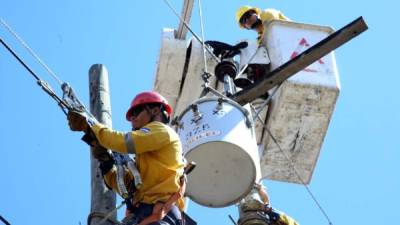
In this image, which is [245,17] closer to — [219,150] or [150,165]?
[219,150]

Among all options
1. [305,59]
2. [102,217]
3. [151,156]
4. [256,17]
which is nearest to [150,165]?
[151,156]

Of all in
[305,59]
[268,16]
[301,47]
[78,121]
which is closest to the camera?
[78,121]

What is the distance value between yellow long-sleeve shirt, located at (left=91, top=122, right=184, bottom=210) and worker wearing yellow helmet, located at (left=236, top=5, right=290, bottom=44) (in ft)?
13.2

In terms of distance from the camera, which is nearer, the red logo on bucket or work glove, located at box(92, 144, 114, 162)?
work glove, located at box(92, 144, 114, 162)

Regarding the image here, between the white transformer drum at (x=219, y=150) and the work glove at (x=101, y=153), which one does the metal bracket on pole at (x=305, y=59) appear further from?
the work glove at (x=101, y=153)

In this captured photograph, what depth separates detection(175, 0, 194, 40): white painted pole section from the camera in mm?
8086

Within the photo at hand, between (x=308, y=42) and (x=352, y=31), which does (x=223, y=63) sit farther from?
(x=352, y=31)

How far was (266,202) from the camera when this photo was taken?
6.52 meters

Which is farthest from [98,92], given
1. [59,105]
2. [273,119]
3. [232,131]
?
[273,119]

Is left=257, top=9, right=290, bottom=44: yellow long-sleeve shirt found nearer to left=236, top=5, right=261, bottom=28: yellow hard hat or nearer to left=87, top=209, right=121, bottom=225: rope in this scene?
left=236, top=5, right=261, bottom=28: yellow hard hat

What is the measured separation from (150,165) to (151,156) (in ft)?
0.20

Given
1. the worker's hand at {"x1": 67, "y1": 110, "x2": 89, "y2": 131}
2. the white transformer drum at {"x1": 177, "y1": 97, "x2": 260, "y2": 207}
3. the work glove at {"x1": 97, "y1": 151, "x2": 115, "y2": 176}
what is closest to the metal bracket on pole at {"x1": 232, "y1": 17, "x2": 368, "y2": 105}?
the white transformer drum at {"x1": 177, "y1": 97, "x2": 260, "y2": 207}

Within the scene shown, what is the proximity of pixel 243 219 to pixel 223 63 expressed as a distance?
5.75 feet

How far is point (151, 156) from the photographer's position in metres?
4.53
